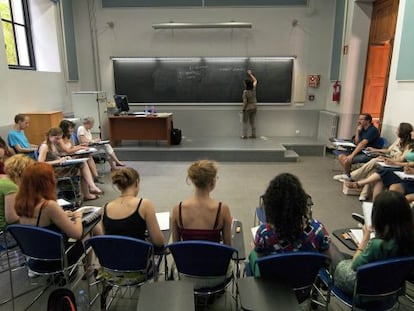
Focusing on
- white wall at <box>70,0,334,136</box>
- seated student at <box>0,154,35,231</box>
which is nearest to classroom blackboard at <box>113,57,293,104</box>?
white wall at <box>70,0,334,136</box>

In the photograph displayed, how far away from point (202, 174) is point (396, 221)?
1.17 metres

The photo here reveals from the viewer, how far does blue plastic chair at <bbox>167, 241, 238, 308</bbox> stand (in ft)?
5.74

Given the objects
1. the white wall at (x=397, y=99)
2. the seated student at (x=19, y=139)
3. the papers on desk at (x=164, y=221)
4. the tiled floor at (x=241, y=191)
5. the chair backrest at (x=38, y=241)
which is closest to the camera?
the chair backrest at (x=38, y=241)

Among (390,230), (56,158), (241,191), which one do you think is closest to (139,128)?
(56,158)

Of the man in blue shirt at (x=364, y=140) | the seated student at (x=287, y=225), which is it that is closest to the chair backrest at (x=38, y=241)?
the seated student at (x=287, y=225)

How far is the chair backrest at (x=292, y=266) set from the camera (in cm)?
163

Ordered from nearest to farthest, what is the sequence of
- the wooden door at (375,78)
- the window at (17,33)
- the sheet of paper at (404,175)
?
the sheet of paper at (404,175) < the window at (17,33) < the wooden door at (375,78)

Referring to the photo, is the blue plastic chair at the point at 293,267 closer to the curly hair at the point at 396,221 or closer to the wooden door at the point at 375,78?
the curly hair at the point at 396,221

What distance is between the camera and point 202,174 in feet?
6.95

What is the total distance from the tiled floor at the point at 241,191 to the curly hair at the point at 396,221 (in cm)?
88

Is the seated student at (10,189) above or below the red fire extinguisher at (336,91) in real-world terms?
below

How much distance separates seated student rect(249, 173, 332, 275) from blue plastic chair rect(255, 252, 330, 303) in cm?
14

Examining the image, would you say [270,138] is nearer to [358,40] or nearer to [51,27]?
[358,40]

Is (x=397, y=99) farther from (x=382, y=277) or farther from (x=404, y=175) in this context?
(x=382, y=277)
